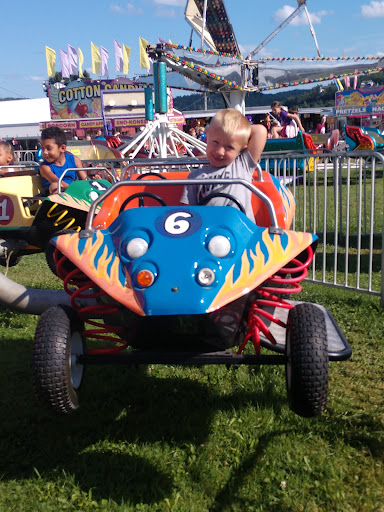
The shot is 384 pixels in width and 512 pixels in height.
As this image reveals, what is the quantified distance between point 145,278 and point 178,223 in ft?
1.17

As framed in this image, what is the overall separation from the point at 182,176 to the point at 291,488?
2286 millimetres

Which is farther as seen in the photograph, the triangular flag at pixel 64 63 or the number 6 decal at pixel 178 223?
the triangular flag at pixel 64 63

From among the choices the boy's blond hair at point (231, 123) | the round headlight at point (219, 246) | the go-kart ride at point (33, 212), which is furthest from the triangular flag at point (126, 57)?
the round headlight at point (219, 246)

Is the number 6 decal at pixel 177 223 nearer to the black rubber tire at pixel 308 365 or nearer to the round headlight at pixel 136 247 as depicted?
the round headlight at pixel 136 247

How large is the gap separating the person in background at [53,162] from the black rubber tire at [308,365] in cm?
389

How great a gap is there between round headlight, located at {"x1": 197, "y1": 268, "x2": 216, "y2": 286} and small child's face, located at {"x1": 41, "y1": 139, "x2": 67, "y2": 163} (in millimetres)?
3901

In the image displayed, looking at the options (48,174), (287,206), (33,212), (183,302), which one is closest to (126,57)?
(48,174)

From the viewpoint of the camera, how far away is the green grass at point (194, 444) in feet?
7.56

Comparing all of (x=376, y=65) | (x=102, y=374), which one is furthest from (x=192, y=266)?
(x=376, y=65)

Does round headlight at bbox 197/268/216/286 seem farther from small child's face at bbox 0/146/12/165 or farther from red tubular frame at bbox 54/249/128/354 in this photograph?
small child's face at bbox 0/146/12/165

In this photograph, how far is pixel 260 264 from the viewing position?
2.31 meters

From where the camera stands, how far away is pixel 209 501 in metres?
2.28

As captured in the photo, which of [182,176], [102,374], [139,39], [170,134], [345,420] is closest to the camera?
[345,420]

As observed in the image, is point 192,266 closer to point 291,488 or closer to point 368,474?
point 291,488
